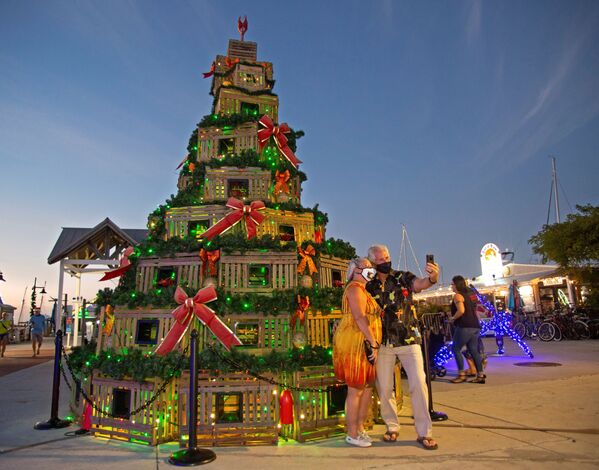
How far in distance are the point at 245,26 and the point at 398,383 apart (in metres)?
10.0

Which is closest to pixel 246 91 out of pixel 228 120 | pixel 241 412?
pixel 228 120

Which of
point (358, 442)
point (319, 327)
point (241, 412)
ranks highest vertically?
point (319, 327)

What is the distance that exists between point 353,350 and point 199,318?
2.17 metres

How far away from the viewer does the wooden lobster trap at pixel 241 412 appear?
16.6 ft

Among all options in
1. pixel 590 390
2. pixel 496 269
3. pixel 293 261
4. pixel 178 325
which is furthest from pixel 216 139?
pixel 496 269

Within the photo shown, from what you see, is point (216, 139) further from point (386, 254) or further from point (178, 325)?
point (386, 254)

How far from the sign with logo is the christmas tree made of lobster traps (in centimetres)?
3142

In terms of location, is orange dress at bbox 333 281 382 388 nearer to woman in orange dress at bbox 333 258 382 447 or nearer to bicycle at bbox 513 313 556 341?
woman in orange dress at bbox 333 258 382 447

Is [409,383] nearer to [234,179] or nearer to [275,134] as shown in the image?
[234,179]

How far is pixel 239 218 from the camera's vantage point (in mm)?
6855

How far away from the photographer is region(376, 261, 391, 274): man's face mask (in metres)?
5.10

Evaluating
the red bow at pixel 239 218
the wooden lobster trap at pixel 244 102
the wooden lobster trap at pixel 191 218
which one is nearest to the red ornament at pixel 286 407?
the red bow at pixel 239 218

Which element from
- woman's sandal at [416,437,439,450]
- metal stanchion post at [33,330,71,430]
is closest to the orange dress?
woman's sandal at [416,437,439,450]

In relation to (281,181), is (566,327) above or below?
below
